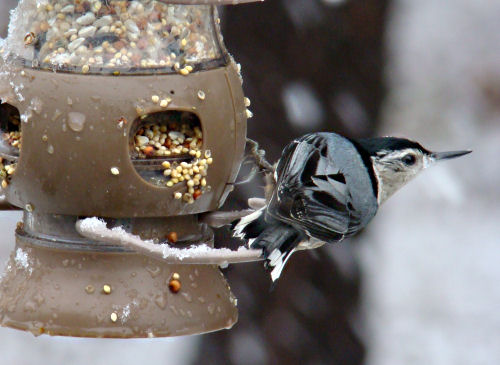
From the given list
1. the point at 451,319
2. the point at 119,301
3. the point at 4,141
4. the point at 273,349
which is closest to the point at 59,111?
the point at 4,141

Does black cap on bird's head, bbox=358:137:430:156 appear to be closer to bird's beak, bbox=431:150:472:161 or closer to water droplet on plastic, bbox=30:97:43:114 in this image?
bird's beak, bbox=431:150:472:161

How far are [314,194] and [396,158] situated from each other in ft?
1.31

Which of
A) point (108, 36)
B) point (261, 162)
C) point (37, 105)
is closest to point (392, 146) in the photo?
point (261, 162)

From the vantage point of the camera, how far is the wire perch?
3.10 meters

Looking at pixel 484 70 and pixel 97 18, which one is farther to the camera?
pixel 484 70

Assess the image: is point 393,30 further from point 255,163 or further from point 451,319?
point 451,319

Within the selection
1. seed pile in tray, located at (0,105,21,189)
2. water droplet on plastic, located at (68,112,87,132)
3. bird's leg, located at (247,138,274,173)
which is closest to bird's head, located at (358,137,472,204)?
bird's leg, located at (247,138,274,173)

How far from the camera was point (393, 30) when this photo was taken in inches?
197

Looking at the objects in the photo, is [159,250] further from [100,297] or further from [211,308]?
[211,308]

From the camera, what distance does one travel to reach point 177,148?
332 cm

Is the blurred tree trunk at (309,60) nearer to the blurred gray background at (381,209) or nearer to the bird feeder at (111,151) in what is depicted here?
the blurred gray background at (381,209)

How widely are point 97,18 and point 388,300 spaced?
3.10 metres

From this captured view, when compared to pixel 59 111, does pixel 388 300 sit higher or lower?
lower

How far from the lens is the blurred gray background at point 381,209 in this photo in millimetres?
4492
